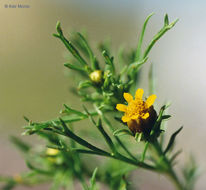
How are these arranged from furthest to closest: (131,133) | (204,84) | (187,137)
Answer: (204,84), (187,137), (131,133)

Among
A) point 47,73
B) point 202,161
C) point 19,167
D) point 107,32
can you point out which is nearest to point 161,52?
point 107,32

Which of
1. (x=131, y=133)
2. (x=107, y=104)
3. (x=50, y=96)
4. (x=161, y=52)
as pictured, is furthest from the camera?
(x=161, y=52)

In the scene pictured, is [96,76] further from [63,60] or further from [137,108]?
[63,60]

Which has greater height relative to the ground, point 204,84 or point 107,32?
point 107,32

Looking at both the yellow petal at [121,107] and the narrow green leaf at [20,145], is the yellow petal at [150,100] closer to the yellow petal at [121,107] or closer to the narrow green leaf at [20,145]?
the yellow petal at [121,107]

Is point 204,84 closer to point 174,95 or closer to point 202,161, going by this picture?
point 174,95

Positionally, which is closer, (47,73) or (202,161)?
(202,161)

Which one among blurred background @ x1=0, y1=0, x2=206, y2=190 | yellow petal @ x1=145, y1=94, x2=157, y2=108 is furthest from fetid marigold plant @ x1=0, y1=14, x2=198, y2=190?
blurred background @ x1=0, y1=0, x2=206, y2=190

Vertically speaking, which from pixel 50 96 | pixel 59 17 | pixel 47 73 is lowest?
pixel 50 96
